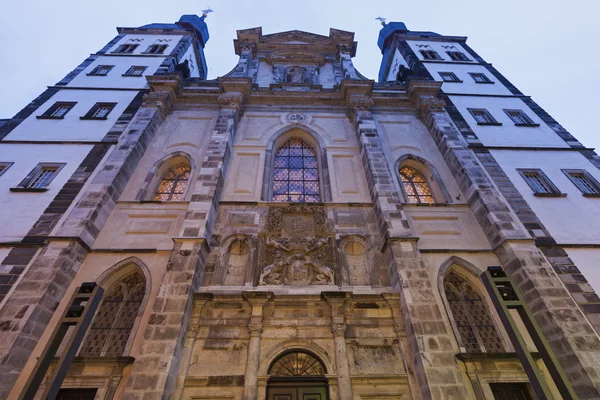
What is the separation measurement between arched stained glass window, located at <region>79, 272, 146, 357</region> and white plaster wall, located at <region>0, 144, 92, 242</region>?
10.4 feet

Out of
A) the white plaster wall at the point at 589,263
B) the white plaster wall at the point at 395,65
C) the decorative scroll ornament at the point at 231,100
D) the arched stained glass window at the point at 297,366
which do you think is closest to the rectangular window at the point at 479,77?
the white plaster wall at the point at 395,65

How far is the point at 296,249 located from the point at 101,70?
50.0 ft

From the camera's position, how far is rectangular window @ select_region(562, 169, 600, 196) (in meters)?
10.7

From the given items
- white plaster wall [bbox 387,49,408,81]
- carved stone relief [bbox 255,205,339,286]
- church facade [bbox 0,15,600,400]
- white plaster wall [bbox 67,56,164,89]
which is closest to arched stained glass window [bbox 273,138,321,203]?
church facade [bbox 0,15,600,400]

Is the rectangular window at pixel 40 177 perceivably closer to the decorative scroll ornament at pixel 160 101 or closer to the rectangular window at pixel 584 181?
the decorative scroll ornament at pixel 160 101

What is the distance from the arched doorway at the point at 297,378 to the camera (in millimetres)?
6688

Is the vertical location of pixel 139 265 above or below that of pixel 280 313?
above

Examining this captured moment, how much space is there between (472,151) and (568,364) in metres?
7.37

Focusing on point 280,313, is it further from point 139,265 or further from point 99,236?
point 99,236

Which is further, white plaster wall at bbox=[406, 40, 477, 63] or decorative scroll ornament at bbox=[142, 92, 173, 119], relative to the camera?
white plaster wall at bbox=[406, 40, 477, 63]

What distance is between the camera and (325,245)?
9.17 metres

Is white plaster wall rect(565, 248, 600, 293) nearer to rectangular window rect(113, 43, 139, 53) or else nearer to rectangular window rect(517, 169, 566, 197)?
rectangular window rect(517, 169, 566, 197)

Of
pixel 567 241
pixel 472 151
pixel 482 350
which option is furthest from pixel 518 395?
pixel 472 151

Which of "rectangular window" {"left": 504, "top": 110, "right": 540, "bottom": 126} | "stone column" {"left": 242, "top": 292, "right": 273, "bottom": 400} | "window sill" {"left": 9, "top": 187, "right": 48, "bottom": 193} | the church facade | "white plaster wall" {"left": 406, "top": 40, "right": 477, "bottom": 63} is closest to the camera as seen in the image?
"stone column" {"left": 242, "top": 292, "right": 273, "bottom": 400}
